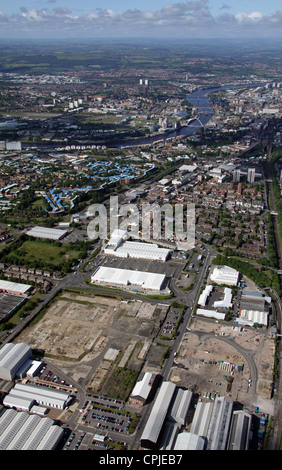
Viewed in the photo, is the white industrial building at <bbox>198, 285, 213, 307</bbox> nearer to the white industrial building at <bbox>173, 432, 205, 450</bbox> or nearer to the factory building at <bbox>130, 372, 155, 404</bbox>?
the factory building at <bbox>130, 372, 155, 404</bbox>

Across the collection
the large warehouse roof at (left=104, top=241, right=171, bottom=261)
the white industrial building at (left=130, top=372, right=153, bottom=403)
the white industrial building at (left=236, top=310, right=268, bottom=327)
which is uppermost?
the large warehouse roof at (left=104, top=241, right=171, bottom=261)

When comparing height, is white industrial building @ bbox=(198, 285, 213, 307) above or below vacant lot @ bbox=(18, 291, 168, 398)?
above

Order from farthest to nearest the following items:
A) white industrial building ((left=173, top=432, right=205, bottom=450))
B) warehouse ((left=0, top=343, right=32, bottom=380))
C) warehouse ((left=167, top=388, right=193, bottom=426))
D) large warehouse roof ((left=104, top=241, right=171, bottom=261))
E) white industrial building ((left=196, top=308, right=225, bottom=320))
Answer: large warehouse roof ((left=104, top=241, right=171, bottom=261)), white industrial building ((left=196, top=308, right=225, bottom=320)), warehouse ((left=0, top=343, right=32, bottom=380)), warehouse ((left=167, top=388, right=193, bottom=426)), white industrial building ((left=173, top=432, right=205, bottom=450))

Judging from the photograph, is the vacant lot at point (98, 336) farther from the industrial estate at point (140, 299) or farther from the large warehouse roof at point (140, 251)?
the large warehouse roof at point (140, 251)

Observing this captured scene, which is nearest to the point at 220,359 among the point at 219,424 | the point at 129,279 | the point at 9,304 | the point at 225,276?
the point at 219,424

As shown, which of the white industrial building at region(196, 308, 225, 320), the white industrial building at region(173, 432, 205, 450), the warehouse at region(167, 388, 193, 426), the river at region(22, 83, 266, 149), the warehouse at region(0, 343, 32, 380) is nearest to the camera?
the white industrial building at region(173, 432, 205, 450)

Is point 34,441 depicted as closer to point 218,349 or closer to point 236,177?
point 218,349

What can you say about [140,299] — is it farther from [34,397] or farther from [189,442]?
[189,442]

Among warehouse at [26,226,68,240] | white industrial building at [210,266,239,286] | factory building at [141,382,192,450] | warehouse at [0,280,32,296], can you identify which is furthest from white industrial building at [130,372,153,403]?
warehouse at [26,226,68,240]

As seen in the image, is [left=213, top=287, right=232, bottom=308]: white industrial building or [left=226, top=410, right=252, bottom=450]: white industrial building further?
[left=213, top=287, right=232, bottom=308]: white industrial building
